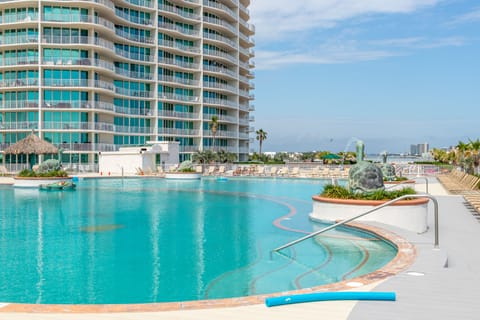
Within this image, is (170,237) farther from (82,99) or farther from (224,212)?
(82,99)

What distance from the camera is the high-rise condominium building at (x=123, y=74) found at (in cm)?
4725

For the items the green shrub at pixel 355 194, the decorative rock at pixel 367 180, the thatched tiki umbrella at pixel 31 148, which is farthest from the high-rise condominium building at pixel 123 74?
the decorative rock at pixel 367 180

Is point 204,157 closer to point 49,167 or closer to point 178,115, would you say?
point 178,115

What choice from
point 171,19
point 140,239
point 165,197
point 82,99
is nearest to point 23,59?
point 82,99

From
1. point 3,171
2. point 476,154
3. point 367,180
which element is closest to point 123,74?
point 3,171

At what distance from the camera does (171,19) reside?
59.0m

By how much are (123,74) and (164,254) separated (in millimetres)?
47306

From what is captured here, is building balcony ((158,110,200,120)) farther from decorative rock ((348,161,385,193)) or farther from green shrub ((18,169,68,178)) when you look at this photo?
decorative rock ((348,161,385,193))

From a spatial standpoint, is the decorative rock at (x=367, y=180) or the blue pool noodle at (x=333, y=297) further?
the decorative rock at (x=367, y=180)

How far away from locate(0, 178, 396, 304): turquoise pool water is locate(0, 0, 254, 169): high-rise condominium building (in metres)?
26.1

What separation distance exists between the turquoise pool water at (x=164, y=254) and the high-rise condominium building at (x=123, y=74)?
2611 centimetres

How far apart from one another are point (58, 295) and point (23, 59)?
46.2 m

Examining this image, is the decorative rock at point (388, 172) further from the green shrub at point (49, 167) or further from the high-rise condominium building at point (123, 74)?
the high-rise condominium building at point (123, 74)

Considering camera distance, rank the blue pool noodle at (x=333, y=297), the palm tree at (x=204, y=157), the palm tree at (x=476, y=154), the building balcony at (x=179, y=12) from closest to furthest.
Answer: the blue pool noodle at (x=333, y=297), the palm tree at (x=476, y=154), the palm tree at (x=204, y=157), the building balcony at (x=179, y=12)
